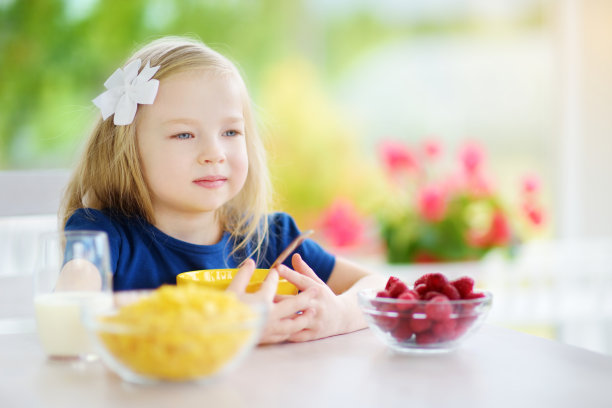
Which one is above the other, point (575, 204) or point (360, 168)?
point (360, 168)

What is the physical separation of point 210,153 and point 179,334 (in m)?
0.60

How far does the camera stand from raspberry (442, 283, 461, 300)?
870mm

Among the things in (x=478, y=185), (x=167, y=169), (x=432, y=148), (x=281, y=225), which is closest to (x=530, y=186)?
(x=478, y=185)

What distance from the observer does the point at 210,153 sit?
1.19m

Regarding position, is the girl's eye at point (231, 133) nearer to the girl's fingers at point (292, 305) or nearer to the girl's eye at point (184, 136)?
the girl's eye at point (184, 136)

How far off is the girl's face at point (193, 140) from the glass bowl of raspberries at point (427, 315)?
439mm

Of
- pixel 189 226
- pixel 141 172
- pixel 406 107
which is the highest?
pixel 406 107

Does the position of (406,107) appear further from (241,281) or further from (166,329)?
(166,329)

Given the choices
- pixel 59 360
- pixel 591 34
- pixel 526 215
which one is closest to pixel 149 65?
pixel 59 360

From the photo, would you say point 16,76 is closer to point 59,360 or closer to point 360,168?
point 360,168

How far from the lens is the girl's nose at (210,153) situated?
3.91ft

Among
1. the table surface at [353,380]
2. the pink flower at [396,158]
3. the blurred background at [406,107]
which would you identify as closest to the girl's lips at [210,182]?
the table surface at [353,380]

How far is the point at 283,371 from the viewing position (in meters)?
0.78

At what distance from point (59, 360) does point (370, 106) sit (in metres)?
2.94
